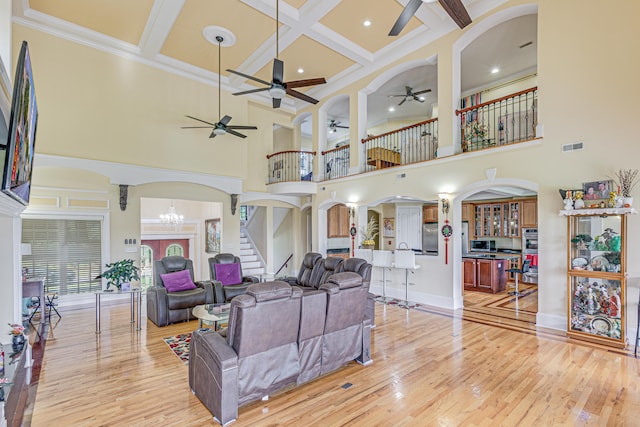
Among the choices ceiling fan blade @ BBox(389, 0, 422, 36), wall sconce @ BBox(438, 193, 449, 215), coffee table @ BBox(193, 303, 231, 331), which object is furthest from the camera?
wall sconce @ BBox(438, 193, 449, 215)

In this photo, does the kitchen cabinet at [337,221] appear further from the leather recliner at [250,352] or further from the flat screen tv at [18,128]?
the flat screen tv at [18,128]

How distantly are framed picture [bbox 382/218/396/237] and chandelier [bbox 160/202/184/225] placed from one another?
697cm

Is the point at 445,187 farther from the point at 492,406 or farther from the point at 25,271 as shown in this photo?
the point at 25,271

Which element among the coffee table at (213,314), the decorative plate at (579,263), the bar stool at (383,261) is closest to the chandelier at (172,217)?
the coffee table at (213,314)

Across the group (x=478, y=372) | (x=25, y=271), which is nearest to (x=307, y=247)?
(x=25, y=271)

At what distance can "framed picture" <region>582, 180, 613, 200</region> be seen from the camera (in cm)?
430

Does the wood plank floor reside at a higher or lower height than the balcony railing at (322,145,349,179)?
lower

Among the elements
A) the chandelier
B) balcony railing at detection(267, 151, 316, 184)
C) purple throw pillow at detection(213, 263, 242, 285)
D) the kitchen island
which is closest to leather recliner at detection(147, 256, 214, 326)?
purple throw pillow at detection(213, 263, 242, 285)

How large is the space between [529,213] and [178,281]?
883 centimetres

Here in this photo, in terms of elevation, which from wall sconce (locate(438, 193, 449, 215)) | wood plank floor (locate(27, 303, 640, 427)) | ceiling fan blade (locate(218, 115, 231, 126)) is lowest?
wood plank floor (locate(27, 303, 640, 427))

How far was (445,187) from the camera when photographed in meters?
6.25

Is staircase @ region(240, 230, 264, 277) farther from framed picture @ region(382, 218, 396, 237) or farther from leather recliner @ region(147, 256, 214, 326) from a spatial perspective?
framed picture @ region(382, 218, 396, 237)

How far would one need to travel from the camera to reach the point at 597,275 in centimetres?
426

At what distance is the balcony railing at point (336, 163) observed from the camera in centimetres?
933
